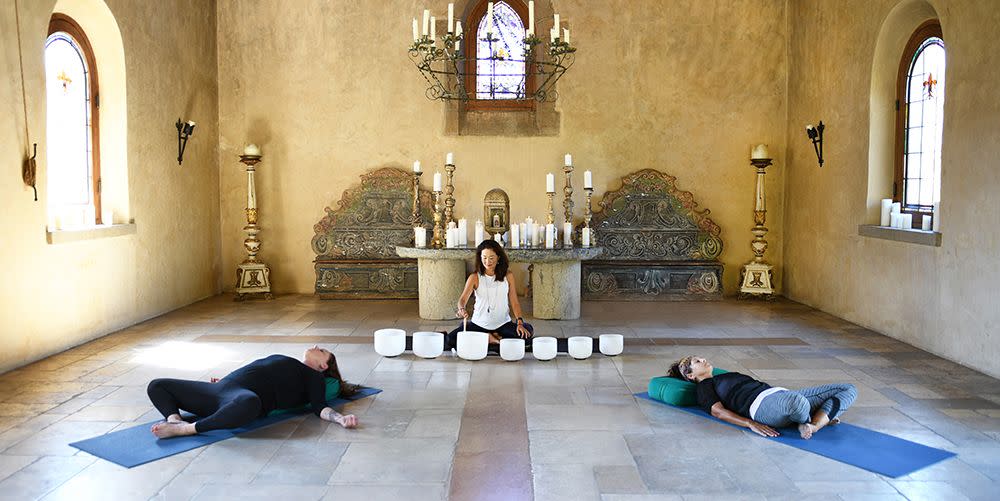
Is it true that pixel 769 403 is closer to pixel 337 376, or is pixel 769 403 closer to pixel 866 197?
pixel 337 376

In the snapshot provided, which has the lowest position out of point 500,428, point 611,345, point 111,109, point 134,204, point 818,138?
point 500,428

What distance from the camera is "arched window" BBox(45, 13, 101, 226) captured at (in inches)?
283

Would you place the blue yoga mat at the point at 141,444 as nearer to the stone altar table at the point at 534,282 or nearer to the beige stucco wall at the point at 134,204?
the beige stucco wall at the point at 134,204

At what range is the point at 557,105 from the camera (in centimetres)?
996

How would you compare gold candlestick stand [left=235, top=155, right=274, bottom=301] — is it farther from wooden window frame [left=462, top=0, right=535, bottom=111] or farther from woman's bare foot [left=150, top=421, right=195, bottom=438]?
woman's bare foot [left=150, top=421, right=195, bottom=438]

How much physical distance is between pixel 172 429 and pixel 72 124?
4.56m

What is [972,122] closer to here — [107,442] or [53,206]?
[107,442]

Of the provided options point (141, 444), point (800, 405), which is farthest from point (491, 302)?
point (141, 444)

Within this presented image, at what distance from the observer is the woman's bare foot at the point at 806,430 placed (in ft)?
14.1

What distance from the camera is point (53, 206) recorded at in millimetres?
7055

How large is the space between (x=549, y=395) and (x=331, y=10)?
6540 millimetres

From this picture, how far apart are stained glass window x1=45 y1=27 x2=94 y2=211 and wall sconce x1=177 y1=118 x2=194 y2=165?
1199mm

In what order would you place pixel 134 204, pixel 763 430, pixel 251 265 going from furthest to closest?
1. pixel 251 265
2. pixel 134 204
3. pixel 763 430

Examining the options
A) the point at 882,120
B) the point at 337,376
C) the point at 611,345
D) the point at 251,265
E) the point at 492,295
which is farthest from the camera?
the point at 251,265
